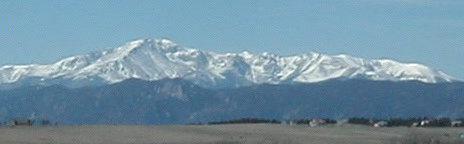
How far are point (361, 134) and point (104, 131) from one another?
33.3 metres

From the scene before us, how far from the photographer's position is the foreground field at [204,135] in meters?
149

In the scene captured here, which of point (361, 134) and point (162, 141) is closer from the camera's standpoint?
point (162, 141)

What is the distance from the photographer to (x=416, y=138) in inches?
6250

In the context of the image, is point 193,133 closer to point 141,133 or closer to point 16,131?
point 141,133

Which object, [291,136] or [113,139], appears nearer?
[113,139]

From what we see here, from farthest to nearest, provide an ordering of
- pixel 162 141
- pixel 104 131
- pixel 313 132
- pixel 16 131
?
pixel 313 132 → pixel 104 131 → pixel 16 131 → pixel 162 141

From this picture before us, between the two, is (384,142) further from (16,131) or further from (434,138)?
(16,131)

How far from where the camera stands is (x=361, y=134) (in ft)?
599

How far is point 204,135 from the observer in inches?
6708

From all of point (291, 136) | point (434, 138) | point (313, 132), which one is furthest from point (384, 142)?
point (313, 132)

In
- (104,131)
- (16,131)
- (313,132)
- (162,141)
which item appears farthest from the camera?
(313,132)

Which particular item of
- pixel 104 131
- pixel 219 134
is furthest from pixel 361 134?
pixel 104 131

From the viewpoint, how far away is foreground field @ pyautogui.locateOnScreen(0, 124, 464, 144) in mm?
149375

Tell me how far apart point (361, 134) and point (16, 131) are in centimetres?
4566
